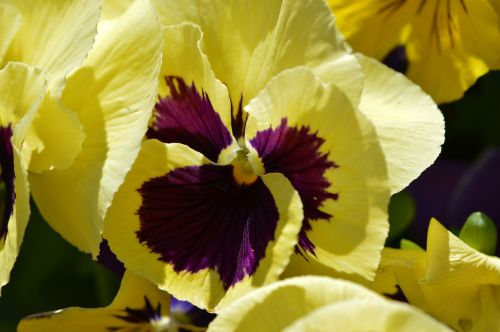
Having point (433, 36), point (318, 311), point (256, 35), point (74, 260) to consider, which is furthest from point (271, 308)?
point (74, 260)

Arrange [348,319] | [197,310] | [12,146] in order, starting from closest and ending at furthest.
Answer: [348,319] → [12,146] → [197,310]

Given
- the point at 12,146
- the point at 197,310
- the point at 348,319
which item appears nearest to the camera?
the point at 348,319

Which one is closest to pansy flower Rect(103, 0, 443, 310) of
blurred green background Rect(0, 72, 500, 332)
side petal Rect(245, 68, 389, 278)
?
side petal Rect(245, 68, 389, 278)

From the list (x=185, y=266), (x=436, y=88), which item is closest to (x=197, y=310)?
(x=185, y=266)

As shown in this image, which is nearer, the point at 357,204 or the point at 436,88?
the point at 357,204

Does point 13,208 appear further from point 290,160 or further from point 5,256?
point 290,160

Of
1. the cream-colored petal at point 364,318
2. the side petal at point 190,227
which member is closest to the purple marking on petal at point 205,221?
the side petal at point 190,227

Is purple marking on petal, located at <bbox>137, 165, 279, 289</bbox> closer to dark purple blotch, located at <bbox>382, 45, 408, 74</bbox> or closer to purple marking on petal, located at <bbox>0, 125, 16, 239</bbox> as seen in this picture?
purple marking on petal, located at <bbox>0, 125, 16, 239</bbox>

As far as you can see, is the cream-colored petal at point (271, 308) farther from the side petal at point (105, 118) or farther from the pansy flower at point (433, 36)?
the pansy flower at point (433, 36)
